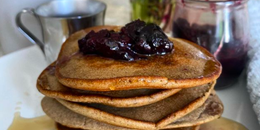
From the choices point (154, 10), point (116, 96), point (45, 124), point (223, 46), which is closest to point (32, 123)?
point (45, 124)

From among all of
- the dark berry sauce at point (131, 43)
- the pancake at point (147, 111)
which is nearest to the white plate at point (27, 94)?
the pancake at point (147, 111)

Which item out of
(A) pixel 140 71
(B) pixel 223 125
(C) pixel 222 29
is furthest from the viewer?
(C) pixel 222 29

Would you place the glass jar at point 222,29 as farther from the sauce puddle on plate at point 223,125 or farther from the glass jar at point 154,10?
the glass jar at point 154,10

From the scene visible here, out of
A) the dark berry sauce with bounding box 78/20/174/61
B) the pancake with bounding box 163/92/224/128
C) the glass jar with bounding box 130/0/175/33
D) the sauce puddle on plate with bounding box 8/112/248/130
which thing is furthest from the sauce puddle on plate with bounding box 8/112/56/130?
the glass jar with bounding box 130/0/175/33

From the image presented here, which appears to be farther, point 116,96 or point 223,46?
point 223,46

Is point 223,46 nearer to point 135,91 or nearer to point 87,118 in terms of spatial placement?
point 135,91

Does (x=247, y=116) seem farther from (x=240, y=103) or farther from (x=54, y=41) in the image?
(x=54, y=41)
